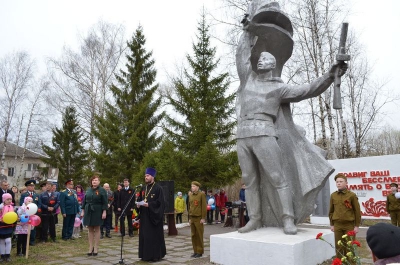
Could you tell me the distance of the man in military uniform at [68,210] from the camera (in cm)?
1012

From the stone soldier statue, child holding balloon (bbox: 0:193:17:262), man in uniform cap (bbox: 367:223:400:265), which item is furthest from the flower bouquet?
child holding balloon (bbox: 0:193:17:262)

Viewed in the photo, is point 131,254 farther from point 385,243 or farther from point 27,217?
point 385,243

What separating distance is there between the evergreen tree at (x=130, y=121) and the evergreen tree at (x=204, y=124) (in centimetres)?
462

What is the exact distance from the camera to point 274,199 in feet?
17.3

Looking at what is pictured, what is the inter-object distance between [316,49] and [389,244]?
1682cm

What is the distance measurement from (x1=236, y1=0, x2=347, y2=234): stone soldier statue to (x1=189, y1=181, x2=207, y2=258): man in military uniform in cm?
211

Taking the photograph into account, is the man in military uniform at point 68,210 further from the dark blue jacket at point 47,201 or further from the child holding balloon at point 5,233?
the child holding balloon at point 5,233

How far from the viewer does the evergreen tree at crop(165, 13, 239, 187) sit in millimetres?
15102

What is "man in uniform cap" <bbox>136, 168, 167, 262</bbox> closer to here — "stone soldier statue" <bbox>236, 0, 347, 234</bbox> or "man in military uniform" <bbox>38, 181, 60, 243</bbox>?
"stone soldier statue" <bbox>236, 0, 347, 234</bbox>

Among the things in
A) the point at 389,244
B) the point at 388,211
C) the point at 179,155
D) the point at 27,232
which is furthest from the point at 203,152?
the point at 389,244

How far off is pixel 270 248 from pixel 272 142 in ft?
4.98

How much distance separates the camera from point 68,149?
1003 inches

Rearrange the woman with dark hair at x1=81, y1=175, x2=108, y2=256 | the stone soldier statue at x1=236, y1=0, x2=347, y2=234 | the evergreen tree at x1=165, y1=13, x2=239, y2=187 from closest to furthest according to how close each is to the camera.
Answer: the stone soldier statue at x1=236, y1=0, x2=347, y2=234
the woman with dark hair at x1=81, y1=175, x2=108, y2=256
the evergreen tree at x1=165, y1=13, x2=239, y2=187

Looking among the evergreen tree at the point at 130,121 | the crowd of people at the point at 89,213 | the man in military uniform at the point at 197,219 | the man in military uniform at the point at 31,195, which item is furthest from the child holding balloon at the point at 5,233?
the evergreen tree at the point at 130,121
